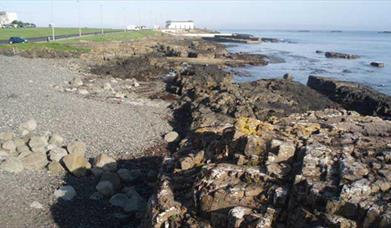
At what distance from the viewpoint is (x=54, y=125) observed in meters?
22.3

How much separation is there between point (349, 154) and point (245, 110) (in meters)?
14.2

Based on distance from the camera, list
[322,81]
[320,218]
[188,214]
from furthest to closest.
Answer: [322,81]
[188,214]
[320,218]

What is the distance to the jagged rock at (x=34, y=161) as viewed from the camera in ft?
54.7

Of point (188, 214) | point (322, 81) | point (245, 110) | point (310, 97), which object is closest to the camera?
point (188, 214)

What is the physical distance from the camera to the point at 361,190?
30.2ft

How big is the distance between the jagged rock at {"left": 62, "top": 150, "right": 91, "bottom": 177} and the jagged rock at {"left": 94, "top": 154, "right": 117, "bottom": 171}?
385mm

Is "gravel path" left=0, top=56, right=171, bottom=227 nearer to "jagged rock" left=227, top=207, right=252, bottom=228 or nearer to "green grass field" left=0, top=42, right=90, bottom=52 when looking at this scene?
"jagged rock" left=227, top=207, right=252, bottom=228

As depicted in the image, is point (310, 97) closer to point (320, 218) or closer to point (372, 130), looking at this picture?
point (372, 130)

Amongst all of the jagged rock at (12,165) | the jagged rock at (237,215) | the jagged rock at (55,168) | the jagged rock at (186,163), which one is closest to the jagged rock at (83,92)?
the jagged rock at (55,168)

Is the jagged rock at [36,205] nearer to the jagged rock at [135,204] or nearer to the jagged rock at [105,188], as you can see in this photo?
the jagged rock at [105,188]

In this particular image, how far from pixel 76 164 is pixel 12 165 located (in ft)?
7.70

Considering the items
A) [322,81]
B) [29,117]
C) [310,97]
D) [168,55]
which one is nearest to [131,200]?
[29,117]

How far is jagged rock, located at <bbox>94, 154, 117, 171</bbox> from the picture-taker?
17.3 metres

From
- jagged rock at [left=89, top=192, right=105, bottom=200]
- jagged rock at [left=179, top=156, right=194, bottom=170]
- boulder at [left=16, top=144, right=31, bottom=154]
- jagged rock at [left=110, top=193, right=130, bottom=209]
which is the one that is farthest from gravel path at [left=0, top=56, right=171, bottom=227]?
jagged rock at [left=179, top=156, right=194, bottom=170]
